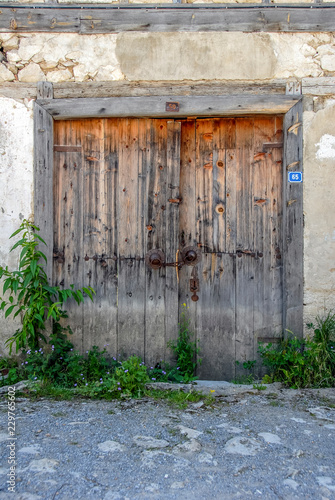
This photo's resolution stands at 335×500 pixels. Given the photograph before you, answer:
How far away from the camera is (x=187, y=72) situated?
365 centimetres

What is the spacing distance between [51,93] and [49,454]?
303 cm

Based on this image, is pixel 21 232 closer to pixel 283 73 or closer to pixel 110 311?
pixel 110 311

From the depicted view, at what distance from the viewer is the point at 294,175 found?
3604 millimetres

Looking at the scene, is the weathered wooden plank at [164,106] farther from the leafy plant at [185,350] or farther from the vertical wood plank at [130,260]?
the leafy plant at [185,350]

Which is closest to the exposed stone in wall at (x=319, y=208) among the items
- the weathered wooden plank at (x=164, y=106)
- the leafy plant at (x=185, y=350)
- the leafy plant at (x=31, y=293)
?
the weathered wooden plank at (x=164, y=106)

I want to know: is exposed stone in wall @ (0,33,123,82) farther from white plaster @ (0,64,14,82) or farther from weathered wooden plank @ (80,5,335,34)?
weathered wooden plank @ (80,5,335,34)

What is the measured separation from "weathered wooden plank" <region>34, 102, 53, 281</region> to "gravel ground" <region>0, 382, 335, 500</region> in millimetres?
1443

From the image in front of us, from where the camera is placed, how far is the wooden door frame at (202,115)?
3.59 meters

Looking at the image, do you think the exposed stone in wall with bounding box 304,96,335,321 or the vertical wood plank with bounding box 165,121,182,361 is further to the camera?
the vertical wood plank with bounding box 165,121,182,361

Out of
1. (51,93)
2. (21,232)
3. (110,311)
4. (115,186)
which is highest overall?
(51,93)

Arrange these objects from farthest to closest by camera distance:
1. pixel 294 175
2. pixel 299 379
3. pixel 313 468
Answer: pixel 294 175 → pixel 299 379 → pixel 313 468

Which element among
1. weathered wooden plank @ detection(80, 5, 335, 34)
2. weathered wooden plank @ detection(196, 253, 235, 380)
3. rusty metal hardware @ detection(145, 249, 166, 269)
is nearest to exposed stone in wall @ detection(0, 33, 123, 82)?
weathered wooden plank @ detection(80, 5, 335, 34)

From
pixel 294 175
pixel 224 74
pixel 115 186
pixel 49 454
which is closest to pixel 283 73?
pixel 224 74

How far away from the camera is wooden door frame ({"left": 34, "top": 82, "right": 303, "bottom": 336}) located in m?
3.59
